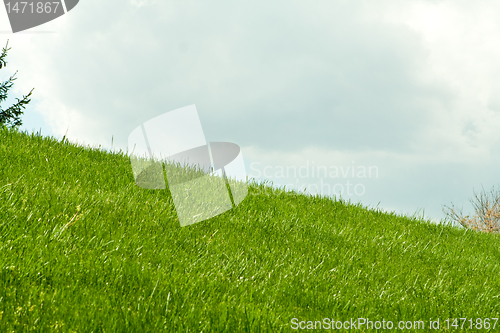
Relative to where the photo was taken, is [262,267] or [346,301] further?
[262,267]

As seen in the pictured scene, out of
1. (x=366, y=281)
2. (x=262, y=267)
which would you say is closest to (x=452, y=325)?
(x=366, y=281)

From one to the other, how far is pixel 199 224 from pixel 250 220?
84cm

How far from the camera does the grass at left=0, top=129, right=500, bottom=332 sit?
2.84 metres

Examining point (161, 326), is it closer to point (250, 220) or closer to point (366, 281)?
point (366, 281)

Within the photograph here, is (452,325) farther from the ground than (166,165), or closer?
closer

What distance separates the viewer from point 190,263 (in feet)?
12.7

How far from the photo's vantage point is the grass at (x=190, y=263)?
2840mm

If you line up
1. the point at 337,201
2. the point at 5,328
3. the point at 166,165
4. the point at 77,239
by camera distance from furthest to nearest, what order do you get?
the point at 337,201, the point at 166,165, the point at 77,239, the point at 5,328

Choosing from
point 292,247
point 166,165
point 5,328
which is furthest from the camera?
point 166,165

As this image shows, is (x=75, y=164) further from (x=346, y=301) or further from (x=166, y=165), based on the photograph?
(x=346, y=301)

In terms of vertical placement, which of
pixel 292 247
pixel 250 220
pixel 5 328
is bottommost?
pixel 5 328

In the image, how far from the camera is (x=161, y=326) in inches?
105

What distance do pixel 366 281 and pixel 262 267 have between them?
1220mm

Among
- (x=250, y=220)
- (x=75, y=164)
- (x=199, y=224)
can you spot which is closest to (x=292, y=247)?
(x=250, y=220)
